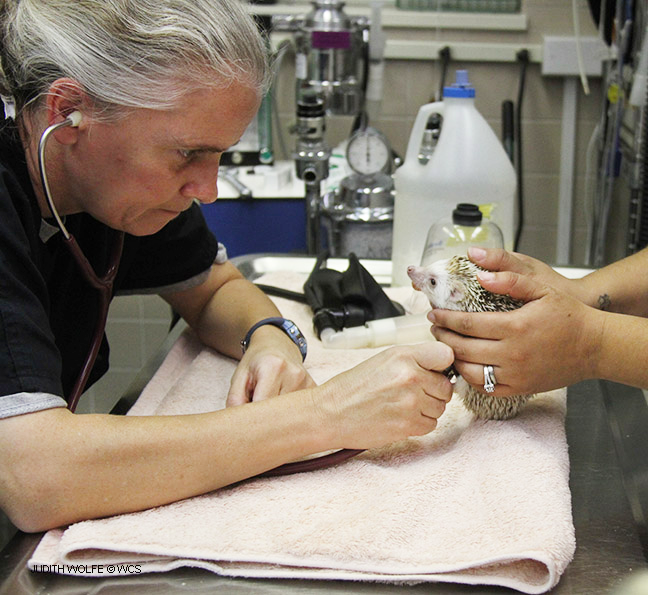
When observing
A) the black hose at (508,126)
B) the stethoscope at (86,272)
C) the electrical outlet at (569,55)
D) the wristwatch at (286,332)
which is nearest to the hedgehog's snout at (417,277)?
the wristwatch at (286,332)

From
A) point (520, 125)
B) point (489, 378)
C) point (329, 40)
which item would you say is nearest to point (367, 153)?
point (329, 40)

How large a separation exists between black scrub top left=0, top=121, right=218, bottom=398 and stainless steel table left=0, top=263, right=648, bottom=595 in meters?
0.19

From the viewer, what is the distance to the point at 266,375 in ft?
3.59

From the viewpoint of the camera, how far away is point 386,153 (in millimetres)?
1968

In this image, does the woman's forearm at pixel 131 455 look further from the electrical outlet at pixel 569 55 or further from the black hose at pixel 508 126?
the electrical outlet at pixel 569 55

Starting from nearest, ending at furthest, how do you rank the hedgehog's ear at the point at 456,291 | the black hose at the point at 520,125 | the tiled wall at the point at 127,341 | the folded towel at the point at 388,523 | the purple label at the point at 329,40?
the folded towel at the point at 388,523
the hedgehog's ear at the point at 456,291
the tiled wall at the point at 127,341
the purple label at the point at 329,40
the black hose at the point at 520,125

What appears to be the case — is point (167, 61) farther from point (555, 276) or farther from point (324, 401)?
point (555, 276)

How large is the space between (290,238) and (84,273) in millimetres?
1159

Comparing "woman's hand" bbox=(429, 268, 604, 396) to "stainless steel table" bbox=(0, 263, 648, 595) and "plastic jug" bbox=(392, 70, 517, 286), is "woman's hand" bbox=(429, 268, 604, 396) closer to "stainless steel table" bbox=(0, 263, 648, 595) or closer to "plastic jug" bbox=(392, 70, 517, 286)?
"stainless steel table" bbox=(0, 263, 648, 595)

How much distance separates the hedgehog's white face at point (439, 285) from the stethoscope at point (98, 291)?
0.68 ft

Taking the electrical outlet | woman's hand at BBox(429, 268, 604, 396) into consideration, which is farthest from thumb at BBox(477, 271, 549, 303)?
the electrical outlet

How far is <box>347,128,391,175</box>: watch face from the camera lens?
1.96 metres

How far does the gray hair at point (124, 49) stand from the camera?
89 cm

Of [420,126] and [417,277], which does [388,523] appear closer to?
[417,277]
